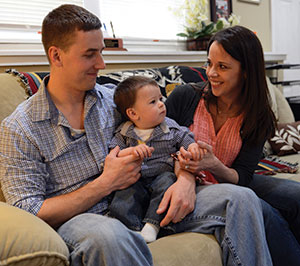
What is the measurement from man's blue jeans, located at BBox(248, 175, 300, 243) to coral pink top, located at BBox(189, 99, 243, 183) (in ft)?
0.70

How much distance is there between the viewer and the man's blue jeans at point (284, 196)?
4.80 ft

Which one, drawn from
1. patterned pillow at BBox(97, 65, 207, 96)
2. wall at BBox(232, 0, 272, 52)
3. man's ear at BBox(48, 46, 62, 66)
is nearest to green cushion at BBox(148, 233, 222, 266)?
man's ear at BBox(48, 46, 62, 66)

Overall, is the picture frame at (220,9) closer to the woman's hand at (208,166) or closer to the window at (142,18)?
the window at (142,18)

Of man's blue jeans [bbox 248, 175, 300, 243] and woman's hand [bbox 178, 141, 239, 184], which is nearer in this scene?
woman's hand [bbox 178, 141, 239, 184]

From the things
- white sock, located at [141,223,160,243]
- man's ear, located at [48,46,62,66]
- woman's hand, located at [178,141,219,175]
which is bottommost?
white sock, located at [141,223,160,243]

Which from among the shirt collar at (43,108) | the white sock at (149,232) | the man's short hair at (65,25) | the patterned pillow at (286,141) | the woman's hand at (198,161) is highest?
the man's short hair at (65,25)

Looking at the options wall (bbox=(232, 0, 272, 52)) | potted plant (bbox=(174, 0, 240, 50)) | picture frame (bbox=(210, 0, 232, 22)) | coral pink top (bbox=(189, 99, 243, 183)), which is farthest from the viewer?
wall (bbox=(232, 0, 272, 52))

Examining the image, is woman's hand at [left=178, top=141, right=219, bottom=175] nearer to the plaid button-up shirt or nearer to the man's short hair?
the plaid button-up shirt

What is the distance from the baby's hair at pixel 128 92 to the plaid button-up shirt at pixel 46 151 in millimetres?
76

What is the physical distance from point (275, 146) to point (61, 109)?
1.58 meters

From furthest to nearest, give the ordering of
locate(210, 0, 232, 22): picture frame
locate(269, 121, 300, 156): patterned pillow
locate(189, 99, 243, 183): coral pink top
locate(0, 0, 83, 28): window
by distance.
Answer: locate(210, 0, 232, 22): picture frame → locate(269, 121, 300, 156): patterned pillow → locate(0, 0, 83, 28): window → locate(189, 99, 243, 183): coral pink top

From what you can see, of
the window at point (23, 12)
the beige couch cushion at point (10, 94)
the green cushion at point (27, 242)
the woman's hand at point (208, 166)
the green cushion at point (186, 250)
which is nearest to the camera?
the green cushion at point (27, 242)

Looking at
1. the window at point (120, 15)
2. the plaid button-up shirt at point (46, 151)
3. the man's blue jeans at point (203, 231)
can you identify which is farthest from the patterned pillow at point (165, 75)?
the man's blue jeans at point (203, 231)

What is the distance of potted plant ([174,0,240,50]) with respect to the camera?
2809mm
